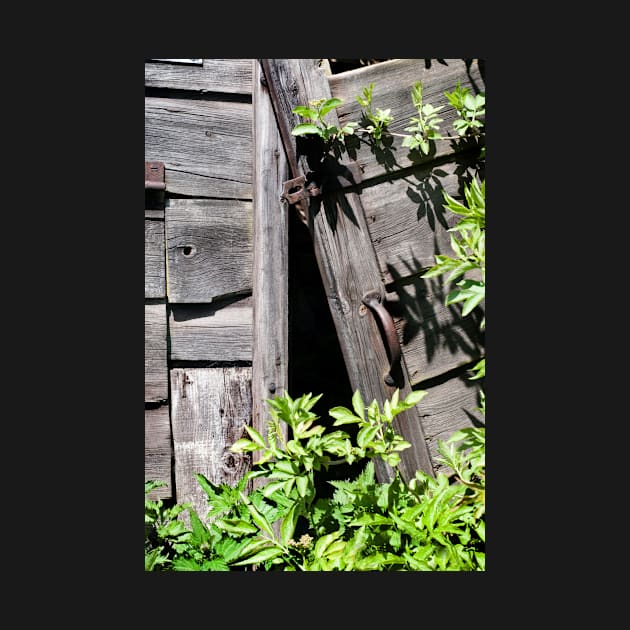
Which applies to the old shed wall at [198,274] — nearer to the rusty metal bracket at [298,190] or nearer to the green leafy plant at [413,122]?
the rusty metal bracket at [298,190]

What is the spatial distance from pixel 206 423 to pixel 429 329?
2.96 feet

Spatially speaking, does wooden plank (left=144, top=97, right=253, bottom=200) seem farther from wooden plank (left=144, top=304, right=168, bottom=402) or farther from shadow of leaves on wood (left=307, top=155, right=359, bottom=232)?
wooden plank (left=144, top=304, right=168, bottom=402)

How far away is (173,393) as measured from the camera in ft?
8.13

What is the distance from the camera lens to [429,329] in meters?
2.40

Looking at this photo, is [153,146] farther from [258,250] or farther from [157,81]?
[258,250]

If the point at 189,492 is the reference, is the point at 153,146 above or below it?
above

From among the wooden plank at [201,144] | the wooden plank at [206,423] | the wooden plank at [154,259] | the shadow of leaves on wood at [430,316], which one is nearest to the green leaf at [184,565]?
the wooden plank at [206,423]

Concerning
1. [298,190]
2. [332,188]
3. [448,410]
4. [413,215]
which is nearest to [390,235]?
[413,215]

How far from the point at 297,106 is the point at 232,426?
120 centimetres

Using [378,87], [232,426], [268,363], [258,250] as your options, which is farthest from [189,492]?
[378,87]

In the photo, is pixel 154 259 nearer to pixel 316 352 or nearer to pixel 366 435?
pixel 316 352

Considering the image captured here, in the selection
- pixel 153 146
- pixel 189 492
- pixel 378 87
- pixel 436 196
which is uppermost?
pixel 378 87

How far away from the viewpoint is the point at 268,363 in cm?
250

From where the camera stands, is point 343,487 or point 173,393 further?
point 173,393
